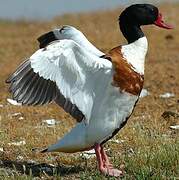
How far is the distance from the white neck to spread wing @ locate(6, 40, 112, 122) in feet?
0.80

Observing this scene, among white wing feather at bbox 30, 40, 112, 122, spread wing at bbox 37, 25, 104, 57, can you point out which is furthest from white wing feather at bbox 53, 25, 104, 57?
white wing feather at bbox 30, 40, 112, 122

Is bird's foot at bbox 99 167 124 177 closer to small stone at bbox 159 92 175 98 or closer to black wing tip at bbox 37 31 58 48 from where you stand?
black wing tip at bbox 37 31 58 48

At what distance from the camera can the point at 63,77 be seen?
6047 millimetres

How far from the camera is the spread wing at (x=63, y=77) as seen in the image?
5.96 m

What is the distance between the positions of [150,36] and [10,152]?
10680mm

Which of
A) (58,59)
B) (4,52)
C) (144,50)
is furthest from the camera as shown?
(4,52)

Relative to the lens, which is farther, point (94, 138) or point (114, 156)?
point (114, 156)

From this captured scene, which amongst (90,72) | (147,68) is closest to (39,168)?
(90,72)

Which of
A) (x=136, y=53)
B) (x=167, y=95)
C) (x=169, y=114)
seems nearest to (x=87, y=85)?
(x=136, y=53)

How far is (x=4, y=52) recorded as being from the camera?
53.3 feet

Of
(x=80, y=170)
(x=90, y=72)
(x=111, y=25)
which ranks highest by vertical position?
(x=90, y=72)

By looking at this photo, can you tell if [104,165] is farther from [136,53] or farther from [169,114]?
[169,114]

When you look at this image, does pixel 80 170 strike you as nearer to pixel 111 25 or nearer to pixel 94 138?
pixel 94 138

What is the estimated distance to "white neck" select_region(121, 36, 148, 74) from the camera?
20.6 feet
